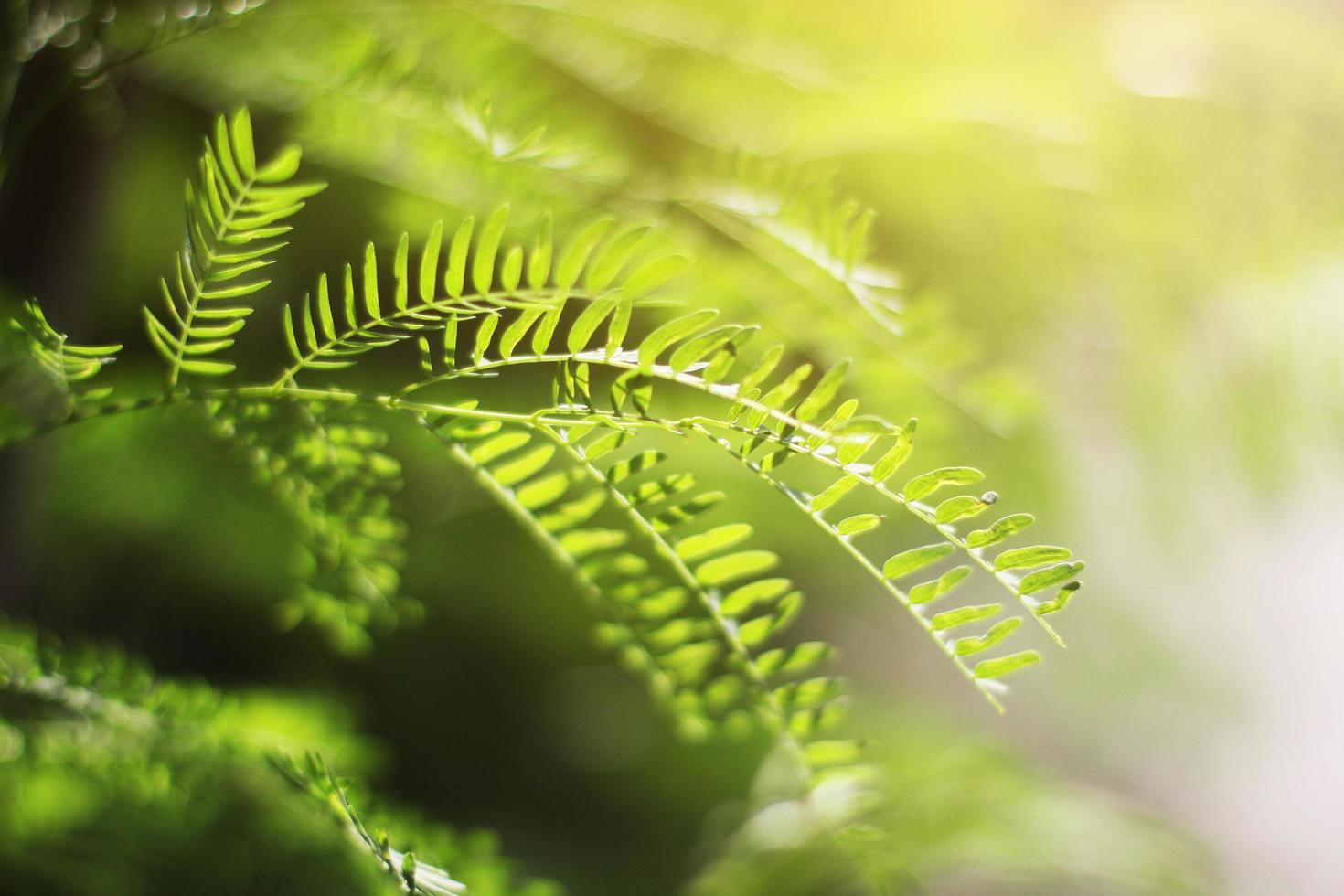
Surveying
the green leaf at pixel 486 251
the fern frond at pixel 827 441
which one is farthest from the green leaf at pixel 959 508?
the green leaf at pixel 486 251

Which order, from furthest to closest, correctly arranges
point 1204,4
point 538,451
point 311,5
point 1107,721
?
point 1107,721
point 1204,4
point 311,5
point 538,451

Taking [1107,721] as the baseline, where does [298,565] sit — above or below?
below

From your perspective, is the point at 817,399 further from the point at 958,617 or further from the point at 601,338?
the point at 601,338

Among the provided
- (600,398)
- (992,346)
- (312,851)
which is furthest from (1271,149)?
(312,851)

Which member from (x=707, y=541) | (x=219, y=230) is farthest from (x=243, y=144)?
(x=707, y=541)

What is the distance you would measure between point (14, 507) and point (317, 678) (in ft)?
0.86

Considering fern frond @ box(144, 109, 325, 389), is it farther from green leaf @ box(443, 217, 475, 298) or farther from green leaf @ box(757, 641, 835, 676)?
green leaf @ box(757, 641, 835, 676)

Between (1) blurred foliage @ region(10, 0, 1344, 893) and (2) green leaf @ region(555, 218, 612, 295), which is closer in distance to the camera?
(2) green leaf @ region(555, 218, 612, 295)

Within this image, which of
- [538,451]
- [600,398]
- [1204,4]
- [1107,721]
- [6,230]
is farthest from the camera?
[1107,721]

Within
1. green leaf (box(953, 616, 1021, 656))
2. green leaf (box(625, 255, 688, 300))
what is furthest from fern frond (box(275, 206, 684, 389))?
green leaf (box(953, 616, 1021, 656))

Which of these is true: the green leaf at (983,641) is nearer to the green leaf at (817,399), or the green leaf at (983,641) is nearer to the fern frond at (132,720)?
the green leaf at (817,399)

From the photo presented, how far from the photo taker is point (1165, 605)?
1080 millimetres

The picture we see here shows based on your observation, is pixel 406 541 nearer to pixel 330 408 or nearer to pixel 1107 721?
pixel 330 408

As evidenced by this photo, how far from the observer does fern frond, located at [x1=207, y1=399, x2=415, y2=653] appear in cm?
23
